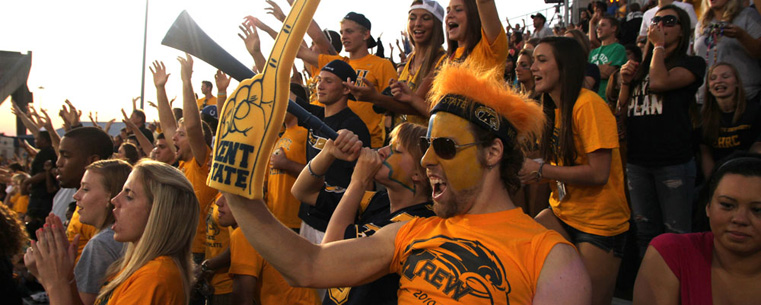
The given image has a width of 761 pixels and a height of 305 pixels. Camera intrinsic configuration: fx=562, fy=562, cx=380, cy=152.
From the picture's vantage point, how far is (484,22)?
3684 millimetres

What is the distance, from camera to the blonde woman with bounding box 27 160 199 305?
267 centimetres

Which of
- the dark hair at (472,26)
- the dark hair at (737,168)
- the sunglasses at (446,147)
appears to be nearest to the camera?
the sunglasses at (446,147)

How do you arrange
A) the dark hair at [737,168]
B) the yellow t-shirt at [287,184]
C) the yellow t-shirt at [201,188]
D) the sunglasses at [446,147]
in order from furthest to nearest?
the yellow t-shirt at [201,188]
the yellow t-shirt at [287,184]
the dark hair at [737,168]
the sunglasses at [446,147]

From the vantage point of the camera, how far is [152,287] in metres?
2.56

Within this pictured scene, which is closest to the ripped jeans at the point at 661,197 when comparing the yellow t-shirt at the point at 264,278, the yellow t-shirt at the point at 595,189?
the yellow t-shirt at the point at 595,189

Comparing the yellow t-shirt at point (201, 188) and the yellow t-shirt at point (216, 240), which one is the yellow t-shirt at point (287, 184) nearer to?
the yellow t-shirt at point (216, 240)

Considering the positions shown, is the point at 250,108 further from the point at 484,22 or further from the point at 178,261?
the point at 484,22

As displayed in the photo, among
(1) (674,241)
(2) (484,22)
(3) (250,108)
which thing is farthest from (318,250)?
(2) (484,22)

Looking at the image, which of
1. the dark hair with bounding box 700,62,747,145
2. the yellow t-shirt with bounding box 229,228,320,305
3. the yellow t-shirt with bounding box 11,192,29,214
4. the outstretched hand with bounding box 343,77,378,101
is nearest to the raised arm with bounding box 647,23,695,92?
the dark hair with bounding box 700,62,747,145

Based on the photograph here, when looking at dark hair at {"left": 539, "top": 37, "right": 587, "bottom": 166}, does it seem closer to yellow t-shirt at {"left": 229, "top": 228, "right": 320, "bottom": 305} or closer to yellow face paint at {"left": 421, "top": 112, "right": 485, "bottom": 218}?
yellow face paint at {"left": 421, "top": 112, "right": 485, "bottom": 218}

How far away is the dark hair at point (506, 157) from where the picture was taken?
2225 millimetres

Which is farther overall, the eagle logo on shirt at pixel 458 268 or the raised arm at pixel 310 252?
the eagle logo on shirt at pixel 458 268

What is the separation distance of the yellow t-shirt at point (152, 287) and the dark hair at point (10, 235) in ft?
3.88

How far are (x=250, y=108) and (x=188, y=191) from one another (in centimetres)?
157
